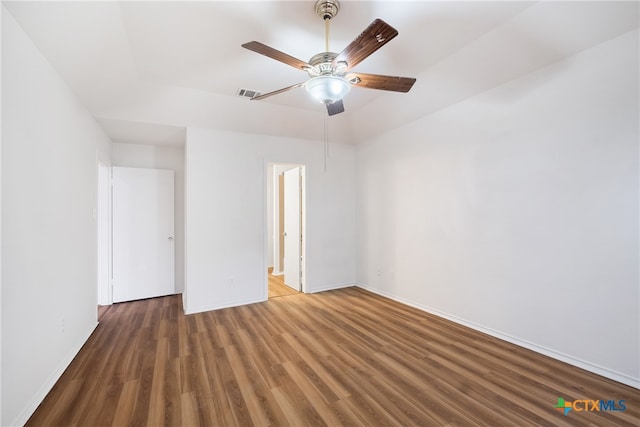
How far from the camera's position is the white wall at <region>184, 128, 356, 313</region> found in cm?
381

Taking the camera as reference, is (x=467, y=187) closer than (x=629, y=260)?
No

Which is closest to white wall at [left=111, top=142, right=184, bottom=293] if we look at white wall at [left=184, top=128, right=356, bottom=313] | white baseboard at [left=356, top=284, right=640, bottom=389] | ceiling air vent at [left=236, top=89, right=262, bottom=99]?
white wall at [left=184, top=128, right=356, bottom=313]

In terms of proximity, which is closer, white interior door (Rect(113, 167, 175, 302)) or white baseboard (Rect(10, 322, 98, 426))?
white baseboard (Rect(10, 322, 98, 426))

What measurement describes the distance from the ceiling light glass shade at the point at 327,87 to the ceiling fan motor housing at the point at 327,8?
52cm

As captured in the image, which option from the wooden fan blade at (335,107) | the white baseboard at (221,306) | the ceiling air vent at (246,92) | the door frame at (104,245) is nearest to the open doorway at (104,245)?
the door frame at (104,245)

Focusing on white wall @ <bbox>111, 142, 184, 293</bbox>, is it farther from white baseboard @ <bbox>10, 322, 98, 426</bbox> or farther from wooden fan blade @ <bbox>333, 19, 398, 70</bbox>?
wooden fan blade @ <bbox>333, 19, 398, 70</bbox>

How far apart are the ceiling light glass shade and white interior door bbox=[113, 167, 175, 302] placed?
348 centimetres

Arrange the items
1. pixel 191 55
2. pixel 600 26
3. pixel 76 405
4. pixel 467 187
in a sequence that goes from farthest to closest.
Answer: pixel 467 187, pixel 191 55, pixel 600 26, pixel 76 405

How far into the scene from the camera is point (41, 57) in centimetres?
199

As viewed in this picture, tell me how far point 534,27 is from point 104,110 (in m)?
4.24

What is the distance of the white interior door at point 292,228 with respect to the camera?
479 cm

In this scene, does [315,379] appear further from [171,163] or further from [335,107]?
[171,163]

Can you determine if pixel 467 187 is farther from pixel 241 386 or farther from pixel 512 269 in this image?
pixel 241 386

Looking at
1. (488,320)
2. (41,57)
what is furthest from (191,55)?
(488,320)
